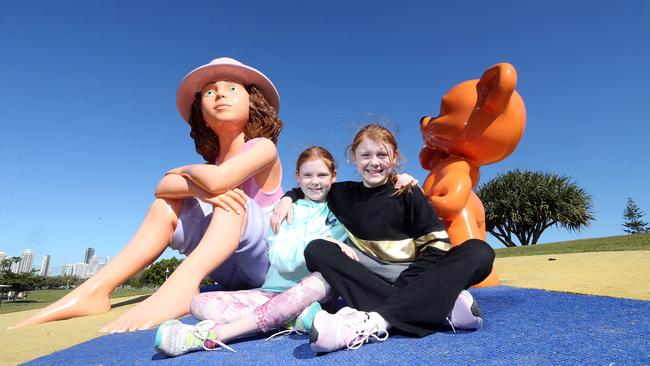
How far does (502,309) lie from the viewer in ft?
6.56

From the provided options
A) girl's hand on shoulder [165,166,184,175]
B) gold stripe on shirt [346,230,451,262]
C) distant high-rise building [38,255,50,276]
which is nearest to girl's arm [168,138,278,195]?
girl's hand on shoulder [165,166,184,175]

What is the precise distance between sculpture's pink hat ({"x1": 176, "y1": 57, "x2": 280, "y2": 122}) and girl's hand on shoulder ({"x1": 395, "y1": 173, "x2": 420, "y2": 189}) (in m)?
1.58

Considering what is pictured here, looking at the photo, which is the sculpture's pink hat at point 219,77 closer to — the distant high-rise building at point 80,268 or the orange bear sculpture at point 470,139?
the orange bear sculpture at point 470,139

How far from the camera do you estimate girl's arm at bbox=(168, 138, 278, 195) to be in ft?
7.71

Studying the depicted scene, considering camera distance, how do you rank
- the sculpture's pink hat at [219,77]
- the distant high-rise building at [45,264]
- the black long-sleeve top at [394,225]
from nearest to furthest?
the black long-sleeve top at [394,225] < the sculpture's pink hat at [219,77] < the distant high-rise building at [45,264]

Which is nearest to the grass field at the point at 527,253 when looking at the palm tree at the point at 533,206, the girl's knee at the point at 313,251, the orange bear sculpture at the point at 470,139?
the girl's knee at the point at 313,251

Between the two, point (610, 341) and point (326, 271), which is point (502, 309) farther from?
point (326, 271)

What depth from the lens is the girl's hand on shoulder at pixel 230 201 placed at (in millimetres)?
2352

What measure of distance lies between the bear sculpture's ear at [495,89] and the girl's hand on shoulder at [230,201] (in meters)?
1.72

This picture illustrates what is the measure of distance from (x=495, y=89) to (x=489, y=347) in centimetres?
186

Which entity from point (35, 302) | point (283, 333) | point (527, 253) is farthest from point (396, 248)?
point (527, 253)

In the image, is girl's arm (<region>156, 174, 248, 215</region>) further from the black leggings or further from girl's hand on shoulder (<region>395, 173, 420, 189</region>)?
girl's hand on shoulder (<region>395, 173, 420, 189</region>)

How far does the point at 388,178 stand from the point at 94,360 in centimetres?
143

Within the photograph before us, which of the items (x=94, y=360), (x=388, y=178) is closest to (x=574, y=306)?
(x=388, y=178)
